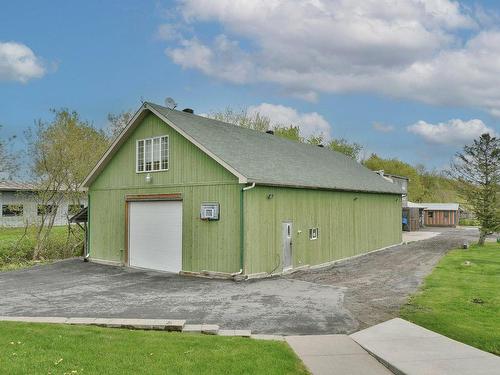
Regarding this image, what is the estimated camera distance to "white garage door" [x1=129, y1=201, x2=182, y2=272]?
55.6ft

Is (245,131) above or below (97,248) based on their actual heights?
above

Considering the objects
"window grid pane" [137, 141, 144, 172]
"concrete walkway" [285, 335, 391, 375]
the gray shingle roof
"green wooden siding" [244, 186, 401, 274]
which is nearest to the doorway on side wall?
"green wooden siding" [244, 186, 401, 274]

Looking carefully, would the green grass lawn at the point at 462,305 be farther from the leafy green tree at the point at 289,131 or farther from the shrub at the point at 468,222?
the shrub at the point at 468,222

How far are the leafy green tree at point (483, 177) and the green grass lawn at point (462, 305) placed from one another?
10.4 m

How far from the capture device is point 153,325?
871 centimetres

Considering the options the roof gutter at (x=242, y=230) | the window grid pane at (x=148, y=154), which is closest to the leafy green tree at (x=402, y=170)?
the window grid pane at (x=148, y=154)

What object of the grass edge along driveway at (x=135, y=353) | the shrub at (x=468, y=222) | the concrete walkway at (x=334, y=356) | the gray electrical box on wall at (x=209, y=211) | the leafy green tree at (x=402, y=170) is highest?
the leafy green tree at (x=402, y=170)

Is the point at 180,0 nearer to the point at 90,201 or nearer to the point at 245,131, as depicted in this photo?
the point at 245,131

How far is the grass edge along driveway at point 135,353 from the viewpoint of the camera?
619 centimetres

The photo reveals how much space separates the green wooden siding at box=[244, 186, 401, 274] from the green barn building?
4 cm

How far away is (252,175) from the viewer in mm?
14898

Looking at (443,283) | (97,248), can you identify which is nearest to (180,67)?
(97,248)

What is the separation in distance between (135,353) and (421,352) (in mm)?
4475

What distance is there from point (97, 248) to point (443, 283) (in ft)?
47.0
